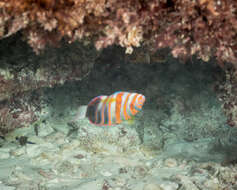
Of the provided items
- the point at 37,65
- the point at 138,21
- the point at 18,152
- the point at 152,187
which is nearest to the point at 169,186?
the point at 152,187

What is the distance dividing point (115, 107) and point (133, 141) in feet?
6.18

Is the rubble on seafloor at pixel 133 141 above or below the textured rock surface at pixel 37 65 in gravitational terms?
below

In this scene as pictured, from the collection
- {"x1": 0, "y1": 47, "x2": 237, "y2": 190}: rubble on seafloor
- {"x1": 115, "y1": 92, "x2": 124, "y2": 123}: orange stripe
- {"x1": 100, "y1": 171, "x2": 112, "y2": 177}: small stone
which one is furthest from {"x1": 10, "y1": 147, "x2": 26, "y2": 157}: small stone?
{"x1": 115, "y1": 92, "x2": 124, "y2": 123}: orange stripe

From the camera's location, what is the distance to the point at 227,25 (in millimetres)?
2102

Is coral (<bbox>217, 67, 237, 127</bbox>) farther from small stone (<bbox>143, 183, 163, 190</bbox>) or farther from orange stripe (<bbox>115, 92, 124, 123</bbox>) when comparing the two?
orange stripe (<bbox>115, 92, 124, 123</bbox>)

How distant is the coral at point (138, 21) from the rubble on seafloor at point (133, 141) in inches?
65.6

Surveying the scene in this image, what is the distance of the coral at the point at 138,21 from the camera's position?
2053 millimetres

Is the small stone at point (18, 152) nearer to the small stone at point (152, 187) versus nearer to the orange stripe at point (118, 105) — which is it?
the orange stripe at point (118, 105)

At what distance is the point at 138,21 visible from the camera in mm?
2215

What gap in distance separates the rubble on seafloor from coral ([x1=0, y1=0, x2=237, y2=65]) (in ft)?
5.47

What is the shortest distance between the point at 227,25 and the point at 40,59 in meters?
3.08

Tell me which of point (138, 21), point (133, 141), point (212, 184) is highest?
point (138, 21)

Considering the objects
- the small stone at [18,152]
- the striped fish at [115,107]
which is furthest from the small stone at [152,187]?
the small stone at [18,152]

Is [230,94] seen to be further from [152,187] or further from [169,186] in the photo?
[152,187]
